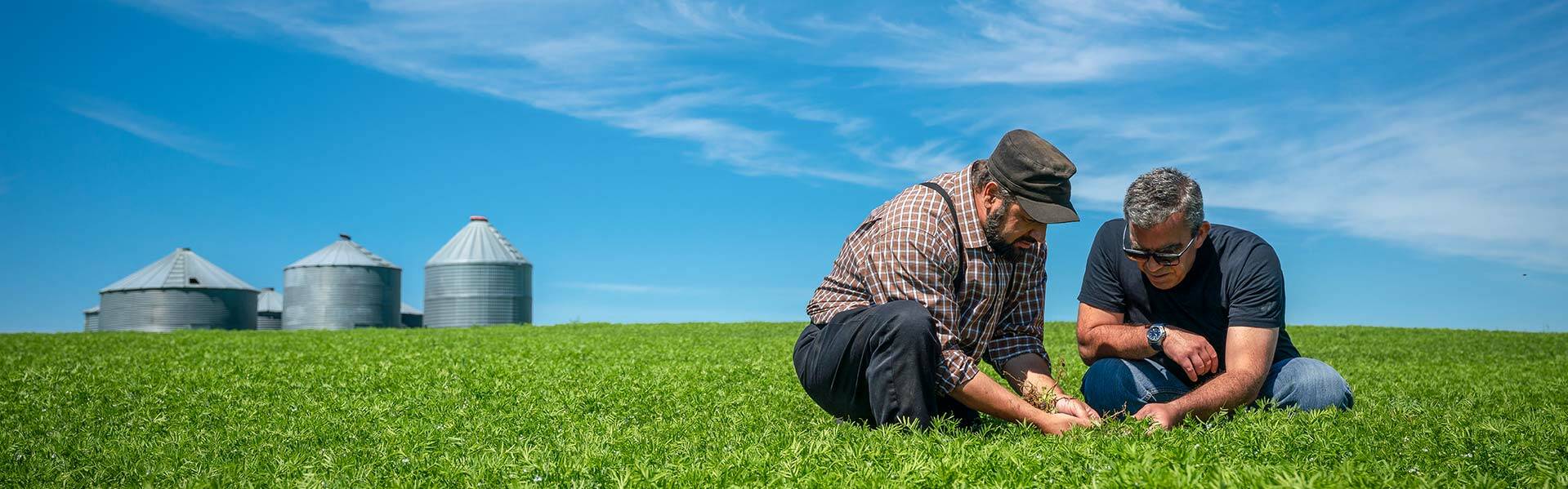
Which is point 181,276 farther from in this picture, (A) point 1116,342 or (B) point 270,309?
(A) point 1116,342

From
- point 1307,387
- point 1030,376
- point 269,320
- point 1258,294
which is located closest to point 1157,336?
point 1258,294

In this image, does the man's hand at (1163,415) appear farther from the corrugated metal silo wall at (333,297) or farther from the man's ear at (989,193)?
the corrugated metal silo wall at (333,297)

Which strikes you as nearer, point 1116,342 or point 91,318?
point 1116,342

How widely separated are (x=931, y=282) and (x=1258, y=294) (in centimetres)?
184

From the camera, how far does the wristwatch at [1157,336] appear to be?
5.35 m

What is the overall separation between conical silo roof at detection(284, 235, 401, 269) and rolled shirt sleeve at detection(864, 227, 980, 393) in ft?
115

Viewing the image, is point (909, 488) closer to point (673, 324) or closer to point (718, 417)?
point (718, 417)

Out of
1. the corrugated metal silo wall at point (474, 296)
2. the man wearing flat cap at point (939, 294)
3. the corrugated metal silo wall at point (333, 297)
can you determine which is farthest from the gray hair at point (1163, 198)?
the corrugated metal silo wall at point (333, 297)

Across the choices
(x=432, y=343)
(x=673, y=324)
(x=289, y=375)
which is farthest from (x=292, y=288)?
(x=289, y=375)

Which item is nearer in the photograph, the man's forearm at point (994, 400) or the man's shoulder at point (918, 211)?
the man's forearm at point (994, 400)

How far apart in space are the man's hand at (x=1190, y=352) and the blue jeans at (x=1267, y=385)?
0.26 metres

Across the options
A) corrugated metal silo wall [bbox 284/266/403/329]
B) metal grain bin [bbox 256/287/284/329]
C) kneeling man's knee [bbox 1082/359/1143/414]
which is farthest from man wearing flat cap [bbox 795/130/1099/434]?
metal grain bin [bbox 256/287/284/329]

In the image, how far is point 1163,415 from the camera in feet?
15.6

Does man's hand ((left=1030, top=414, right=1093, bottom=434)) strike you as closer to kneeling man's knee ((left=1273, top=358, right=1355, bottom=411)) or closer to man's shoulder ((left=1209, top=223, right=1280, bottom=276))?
man's shoulder ((left=1209, top=223, right=1280, bottom=276))
